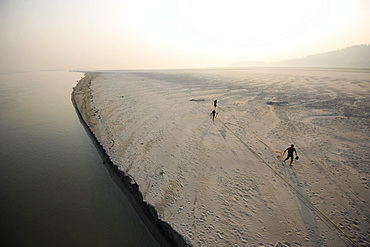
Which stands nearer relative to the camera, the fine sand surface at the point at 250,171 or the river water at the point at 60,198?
the fine sand surface at the point at 250,171

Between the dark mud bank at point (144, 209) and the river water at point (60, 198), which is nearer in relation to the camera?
the dark mud bank at point (144, 209)

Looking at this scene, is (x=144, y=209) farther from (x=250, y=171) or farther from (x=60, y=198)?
(x=250, y=171)

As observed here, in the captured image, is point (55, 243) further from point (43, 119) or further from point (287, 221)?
point (43, 119)

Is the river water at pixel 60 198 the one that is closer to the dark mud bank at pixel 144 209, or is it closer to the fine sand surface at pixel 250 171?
the dark mud bank at pixel 144 209

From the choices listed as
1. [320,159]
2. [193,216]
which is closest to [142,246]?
[193,216]

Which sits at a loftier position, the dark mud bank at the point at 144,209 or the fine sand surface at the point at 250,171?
the fine sand surface at the point at 250,171

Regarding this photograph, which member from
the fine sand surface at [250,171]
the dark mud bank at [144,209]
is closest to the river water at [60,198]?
the dark mud bank at [144,209]
